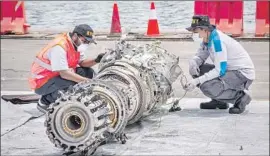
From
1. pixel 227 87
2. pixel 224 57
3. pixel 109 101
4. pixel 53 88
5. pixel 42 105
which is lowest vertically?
pixel 42 105

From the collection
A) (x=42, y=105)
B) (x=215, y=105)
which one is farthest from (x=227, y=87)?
(x=42, y=105)

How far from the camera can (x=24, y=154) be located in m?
6.53

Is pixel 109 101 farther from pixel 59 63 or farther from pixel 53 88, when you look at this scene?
pixel 53 88

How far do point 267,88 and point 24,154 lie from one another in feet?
14.3

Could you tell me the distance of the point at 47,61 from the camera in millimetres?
7555

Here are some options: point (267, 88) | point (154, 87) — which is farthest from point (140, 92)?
point (267, 88)

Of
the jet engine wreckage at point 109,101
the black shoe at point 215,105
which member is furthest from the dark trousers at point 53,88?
the black shoe at point 215,105

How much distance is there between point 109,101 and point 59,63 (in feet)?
3.69

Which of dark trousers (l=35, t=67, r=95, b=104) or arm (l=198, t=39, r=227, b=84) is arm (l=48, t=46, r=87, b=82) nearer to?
dark trousers (l=35, t=67, r=95, b=104)

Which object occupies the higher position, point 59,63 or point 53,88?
point 59,63

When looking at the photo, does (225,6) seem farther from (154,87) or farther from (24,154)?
(24,154)

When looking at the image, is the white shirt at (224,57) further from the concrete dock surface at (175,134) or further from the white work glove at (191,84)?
the concrete dock surface at (175,134)

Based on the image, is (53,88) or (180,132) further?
(53,88)

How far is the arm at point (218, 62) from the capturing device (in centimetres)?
791
